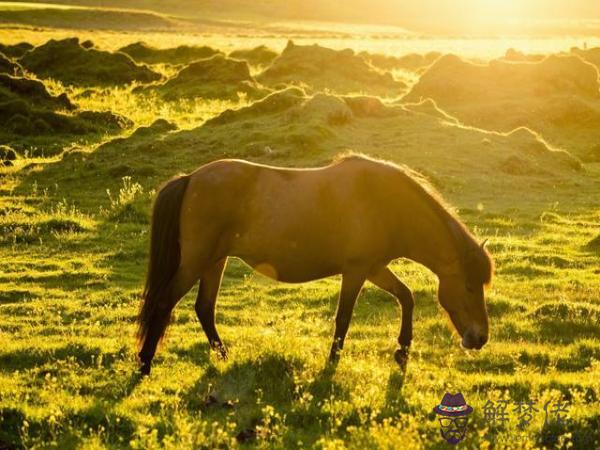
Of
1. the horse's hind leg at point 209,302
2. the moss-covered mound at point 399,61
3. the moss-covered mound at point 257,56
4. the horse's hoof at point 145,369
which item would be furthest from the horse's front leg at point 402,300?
the moss-covered mound at point 399,61

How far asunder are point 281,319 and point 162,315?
3.38m

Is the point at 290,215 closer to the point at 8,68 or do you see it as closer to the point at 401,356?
the point at 401,356

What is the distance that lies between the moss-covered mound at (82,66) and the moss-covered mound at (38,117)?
36.5ft

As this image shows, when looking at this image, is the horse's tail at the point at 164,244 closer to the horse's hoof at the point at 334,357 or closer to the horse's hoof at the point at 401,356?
the horse's hoof at the point at 334,357

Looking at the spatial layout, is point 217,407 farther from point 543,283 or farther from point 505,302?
point 543,283

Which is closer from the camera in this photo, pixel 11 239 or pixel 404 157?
pixel 11 239

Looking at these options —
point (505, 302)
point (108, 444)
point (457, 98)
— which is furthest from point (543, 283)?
point (457, 98)

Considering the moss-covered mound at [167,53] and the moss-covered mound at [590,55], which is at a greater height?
the moss-covered mound at [590,55]

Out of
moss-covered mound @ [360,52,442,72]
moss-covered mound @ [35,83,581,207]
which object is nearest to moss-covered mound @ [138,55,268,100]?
moss-covered mound @ [35,83,581,207]

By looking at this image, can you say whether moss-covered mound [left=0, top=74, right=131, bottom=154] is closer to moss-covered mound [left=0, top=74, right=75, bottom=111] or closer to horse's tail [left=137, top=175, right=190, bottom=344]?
moss-covered mound [left=0, top=74, right=75, bottom=111]

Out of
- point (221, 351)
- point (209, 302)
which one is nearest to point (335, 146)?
point (209, 302)

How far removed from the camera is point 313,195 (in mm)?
9453

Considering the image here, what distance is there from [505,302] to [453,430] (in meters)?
6.46

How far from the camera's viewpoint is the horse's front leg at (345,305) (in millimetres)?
Answer: 9305
